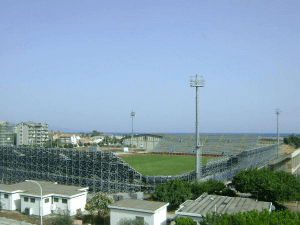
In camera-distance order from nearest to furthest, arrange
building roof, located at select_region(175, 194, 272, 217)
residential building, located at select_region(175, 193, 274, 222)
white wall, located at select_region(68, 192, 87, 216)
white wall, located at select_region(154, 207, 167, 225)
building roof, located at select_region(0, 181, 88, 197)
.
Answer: residential building, located at select_region(175, 193, 274, 222)
building roof, located at select_region(175, 194, 272, 217)
white wall, located at select_region(154, 207, 167, 225)
white wall, located at select_region(68, 192, 87, 216)
building roof, located at select_region(0, 181, 88, 197)

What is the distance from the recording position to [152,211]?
17922mm

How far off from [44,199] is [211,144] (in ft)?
164

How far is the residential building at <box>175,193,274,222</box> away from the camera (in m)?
17.6

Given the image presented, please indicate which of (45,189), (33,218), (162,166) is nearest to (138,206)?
(33,218)

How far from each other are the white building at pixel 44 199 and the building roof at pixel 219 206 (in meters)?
8.94

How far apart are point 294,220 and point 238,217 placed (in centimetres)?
227

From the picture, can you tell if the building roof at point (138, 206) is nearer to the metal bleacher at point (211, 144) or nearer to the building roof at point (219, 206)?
the building roof at point (219, 206)

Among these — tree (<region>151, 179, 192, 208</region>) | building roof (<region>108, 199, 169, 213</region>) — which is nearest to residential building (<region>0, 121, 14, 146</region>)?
tree (<region>151, 179, 192, 208</region>)

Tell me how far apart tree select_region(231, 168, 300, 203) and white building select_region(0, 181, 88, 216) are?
13.2 metres

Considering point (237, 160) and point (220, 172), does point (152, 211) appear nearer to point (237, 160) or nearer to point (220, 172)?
point (220, 172)

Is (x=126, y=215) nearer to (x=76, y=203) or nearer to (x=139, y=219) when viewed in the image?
(x=139, y=219)

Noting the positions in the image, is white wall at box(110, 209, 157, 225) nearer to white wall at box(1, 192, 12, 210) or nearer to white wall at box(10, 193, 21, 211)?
white wall at box(10, 193, 21, 211)

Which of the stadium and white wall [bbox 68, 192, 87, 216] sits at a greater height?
the stadium

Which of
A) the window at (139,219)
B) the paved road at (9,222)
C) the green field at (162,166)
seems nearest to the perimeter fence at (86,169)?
the green field at (162,166)
